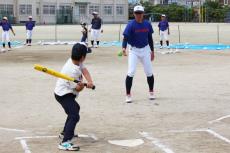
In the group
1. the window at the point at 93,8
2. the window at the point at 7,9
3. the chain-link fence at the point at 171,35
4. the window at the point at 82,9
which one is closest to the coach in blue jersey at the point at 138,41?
the chain-link fence at the point at 171,35

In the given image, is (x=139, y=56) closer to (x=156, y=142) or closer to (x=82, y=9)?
(x=156, y=142)

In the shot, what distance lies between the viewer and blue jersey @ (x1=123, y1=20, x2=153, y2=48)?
34.3 ft

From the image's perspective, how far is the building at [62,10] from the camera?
97438 mm

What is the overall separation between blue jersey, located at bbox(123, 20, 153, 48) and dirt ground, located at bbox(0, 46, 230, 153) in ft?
4.12

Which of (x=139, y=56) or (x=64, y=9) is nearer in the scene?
(x=139, y=56)

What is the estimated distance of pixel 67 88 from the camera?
6.96 m

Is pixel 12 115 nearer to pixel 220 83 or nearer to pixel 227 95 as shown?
pixel 227 95

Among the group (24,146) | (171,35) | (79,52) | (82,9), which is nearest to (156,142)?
(79,52)

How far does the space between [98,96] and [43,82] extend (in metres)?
2.95

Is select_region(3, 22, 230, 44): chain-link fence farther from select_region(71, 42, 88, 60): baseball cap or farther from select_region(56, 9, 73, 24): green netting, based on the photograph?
select_region(56, 9, 73, 24): green netting

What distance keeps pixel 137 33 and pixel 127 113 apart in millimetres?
1909

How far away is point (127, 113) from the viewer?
372 inches

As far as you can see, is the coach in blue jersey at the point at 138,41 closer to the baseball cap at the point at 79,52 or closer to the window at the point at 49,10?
the baseball cap at the point at 79,52

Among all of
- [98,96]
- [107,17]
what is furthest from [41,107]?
[107,17]
